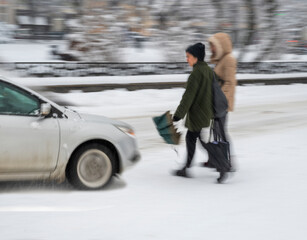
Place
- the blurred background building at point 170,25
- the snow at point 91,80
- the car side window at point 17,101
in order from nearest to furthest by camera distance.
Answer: the car side window at point 17,101 < the snow at point 91,80 < the blurred background building at point 170,25

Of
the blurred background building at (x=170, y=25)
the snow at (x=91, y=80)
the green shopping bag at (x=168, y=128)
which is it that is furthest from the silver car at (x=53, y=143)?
the blurred background building at (x=170, y=25)

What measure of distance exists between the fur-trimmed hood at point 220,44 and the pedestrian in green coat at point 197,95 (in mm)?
431

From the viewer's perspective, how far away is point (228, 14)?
2569 centimetres

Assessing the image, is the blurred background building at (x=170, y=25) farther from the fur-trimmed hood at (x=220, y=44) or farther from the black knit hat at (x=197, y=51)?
the black knit hat at (x=197, y=51)

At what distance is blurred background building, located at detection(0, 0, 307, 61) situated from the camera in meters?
22.7

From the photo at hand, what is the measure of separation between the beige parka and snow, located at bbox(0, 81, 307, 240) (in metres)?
1.15

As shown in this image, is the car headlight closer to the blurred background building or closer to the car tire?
the car tire

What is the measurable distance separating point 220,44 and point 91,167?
7.42ft

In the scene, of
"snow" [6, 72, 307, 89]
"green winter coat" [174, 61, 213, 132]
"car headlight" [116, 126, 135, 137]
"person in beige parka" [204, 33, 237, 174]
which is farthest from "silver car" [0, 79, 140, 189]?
"snow" [6, 72, 307, 89]

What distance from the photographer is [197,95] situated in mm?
6430

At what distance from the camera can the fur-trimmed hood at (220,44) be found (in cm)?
681

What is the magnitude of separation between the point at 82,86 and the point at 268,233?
1234 centimetres

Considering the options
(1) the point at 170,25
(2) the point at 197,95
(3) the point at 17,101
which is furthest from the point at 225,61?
(1) the point at 170,25

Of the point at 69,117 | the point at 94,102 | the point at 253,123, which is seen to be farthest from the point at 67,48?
the point at 69,117
